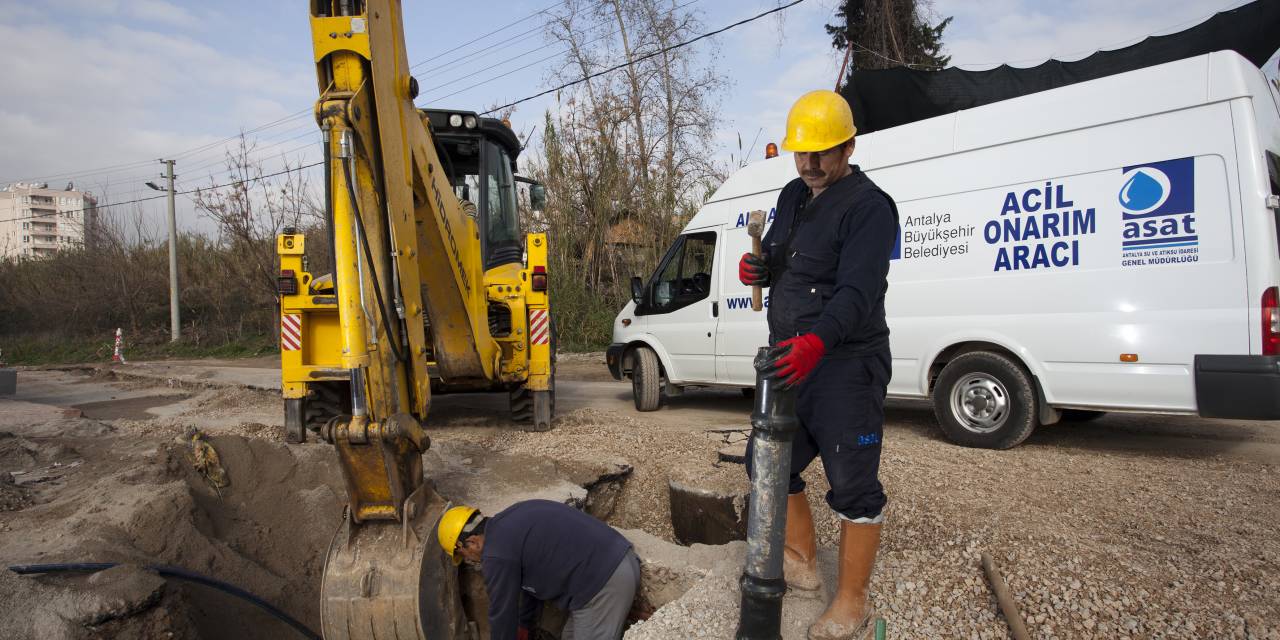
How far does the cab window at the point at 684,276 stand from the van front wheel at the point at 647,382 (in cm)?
54

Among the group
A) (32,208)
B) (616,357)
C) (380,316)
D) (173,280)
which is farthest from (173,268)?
(32,208)

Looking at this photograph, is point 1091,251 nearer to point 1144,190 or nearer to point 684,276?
point 1144,190

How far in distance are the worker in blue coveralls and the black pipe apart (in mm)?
2988

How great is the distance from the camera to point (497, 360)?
6.02 metres

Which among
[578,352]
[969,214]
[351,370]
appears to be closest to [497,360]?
[351,370]

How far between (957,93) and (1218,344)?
3.96 meters

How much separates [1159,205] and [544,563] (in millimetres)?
4542

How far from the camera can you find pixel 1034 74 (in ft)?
23.0

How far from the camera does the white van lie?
4.49 metres

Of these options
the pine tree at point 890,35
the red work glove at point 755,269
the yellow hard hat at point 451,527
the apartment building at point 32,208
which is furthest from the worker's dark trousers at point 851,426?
the apartment building at point 32,208

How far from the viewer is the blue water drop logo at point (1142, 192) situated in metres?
4.75

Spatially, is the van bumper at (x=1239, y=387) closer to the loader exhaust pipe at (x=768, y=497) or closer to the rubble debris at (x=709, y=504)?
the rubble debris at (x=709, y=504)

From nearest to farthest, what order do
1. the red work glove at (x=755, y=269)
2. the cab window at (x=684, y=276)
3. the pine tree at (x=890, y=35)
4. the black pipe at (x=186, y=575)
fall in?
the red work glove at (x=755, y=269) < the black pipe at (x=186, y=575) < the cab window at (x=684, y=276) < the pine tree at (x=890, y=35)

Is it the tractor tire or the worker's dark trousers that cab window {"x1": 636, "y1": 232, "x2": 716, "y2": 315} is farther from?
the worker's dark trousers
